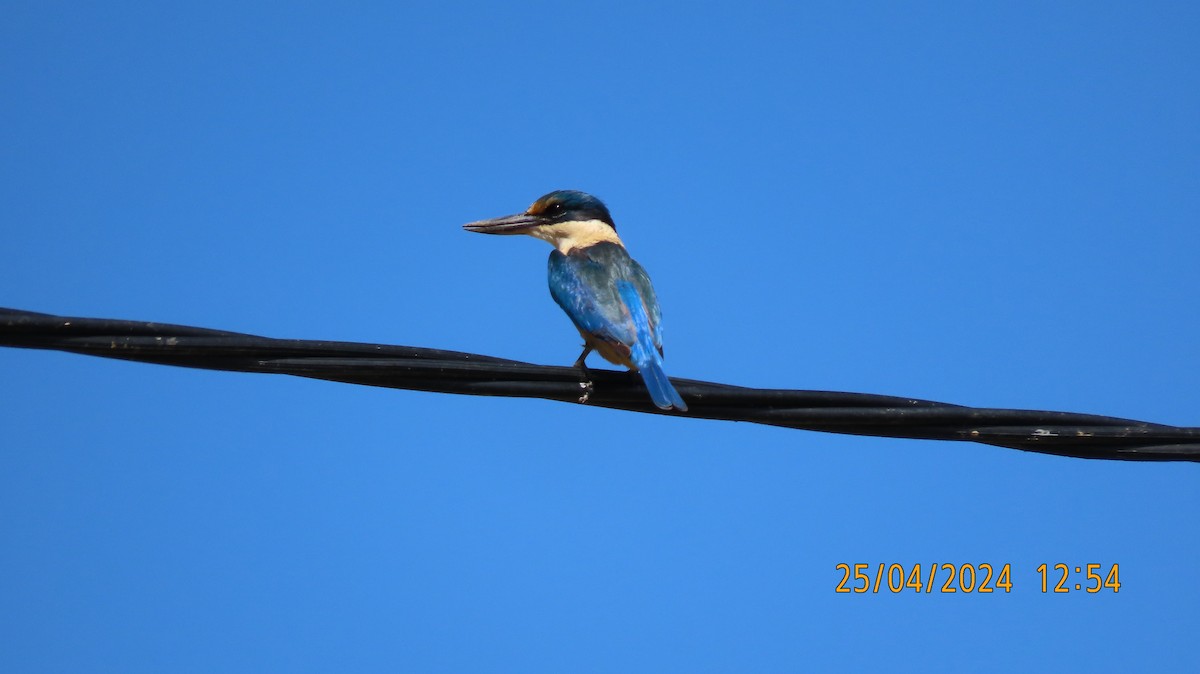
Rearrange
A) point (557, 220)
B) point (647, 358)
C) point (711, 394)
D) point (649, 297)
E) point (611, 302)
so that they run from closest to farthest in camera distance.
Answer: point (711, 394)
point (647, 358)
point (611, 302)
point (649, 297)
point (557, 220)

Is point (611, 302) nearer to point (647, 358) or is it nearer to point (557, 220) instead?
point (647, 358)

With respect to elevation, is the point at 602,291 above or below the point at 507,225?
below

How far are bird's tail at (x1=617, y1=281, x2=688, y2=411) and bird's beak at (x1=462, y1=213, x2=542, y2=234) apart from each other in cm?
145

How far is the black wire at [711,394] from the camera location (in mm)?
3312

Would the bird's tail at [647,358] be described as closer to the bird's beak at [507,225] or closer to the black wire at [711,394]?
the black wire at [711,394]

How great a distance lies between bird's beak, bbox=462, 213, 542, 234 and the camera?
6.69 m

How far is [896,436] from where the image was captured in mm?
3586

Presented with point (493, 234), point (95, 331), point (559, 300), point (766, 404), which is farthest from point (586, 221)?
point (95, 331)

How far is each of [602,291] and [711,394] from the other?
1.68m

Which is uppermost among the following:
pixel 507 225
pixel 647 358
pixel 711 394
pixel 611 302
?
pixel 507 225

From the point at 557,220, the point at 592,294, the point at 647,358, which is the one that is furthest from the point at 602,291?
the point at 557,220

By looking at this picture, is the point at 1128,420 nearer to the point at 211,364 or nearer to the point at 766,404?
the point at 766,404

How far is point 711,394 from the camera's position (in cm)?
368

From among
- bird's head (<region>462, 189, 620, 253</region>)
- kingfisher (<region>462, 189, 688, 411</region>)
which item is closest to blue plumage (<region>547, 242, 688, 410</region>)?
kingfisher (<region>462, 189, 688, 411</region>)
